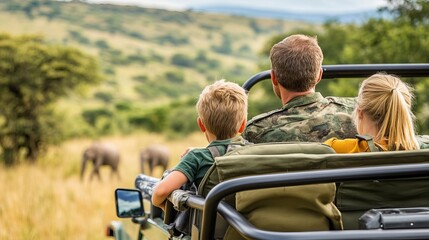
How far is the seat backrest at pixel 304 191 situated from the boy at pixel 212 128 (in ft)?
0.90

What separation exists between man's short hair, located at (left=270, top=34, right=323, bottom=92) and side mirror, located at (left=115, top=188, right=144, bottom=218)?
850mm

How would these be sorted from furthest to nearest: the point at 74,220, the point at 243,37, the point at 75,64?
the point at 243,37, the point at 75,64, the point at 74,220

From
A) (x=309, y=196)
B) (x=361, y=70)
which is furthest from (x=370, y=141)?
(x=361, y=70)

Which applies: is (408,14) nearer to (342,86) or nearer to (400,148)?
(342,86)

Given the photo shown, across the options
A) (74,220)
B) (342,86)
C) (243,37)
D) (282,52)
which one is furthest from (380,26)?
(243,37)

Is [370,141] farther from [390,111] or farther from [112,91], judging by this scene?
[112,91]

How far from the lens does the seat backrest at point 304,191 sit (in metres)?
2.39

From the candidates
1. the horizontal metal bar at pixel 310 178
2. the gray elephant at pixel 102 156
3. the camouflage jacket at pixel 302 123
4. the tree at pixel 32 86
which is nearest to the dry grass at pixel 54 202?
the gray elephant at pixel 102 156

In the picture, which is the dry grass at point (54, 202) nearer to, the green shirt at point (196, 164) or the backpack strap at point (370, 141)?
the green shirt at point (196, 164)

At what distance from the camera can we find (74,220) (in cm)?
851

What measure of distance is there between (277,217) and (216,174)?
0.30 meters

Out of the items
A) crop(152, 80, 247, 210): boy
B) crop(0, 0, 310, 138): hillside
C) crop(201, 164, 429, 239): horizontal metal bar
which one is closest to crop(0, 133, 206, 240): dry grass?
crop(152, 80, 247, 210): boy

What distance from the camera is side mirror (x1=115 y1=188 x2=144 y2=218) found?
147 inches

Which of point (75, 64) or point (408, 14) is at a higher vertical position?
point (408, 14)
